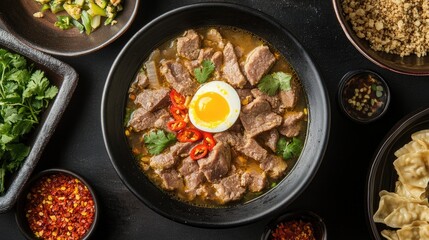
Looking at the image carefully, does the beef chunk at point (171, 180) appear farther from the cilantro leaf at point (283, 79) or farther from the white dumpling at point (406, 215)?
the white dumpling at point (406, 215)

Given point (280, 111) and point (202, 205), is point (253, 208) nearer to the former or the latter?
point (202, 205)

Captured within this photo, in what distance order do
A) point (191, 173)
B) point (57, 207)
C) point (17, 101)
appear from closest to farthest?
1. point (191, 173)
2. point (17, 101)
3. point (57, 207)

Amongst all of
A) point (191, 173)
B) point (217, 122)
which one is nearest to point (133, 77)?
point (217, 122)

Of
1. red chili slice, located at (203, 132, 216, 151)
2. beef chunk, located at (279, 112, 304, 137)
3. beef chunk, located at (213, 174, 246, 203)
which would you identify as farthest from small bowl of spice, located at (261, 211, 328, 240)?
red chili slice, located at (203, 132, 216, 151)

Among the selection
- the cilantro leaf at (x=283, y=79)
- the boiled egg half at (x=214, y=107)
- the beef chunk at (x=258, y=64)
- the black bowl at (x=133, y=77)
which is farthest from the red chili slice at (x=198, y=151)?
the cilantro leaf at (x=283, y=79)

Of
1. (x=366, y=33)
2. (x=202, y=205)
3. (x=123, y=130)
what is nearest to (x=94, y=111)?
(x=123, y=130)

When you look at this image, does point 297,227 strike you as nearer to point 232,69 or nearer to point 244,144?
point 244,144

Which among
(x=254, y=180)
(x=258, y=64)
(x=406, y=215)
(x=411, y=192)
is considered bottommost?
(x=406, y=215)
